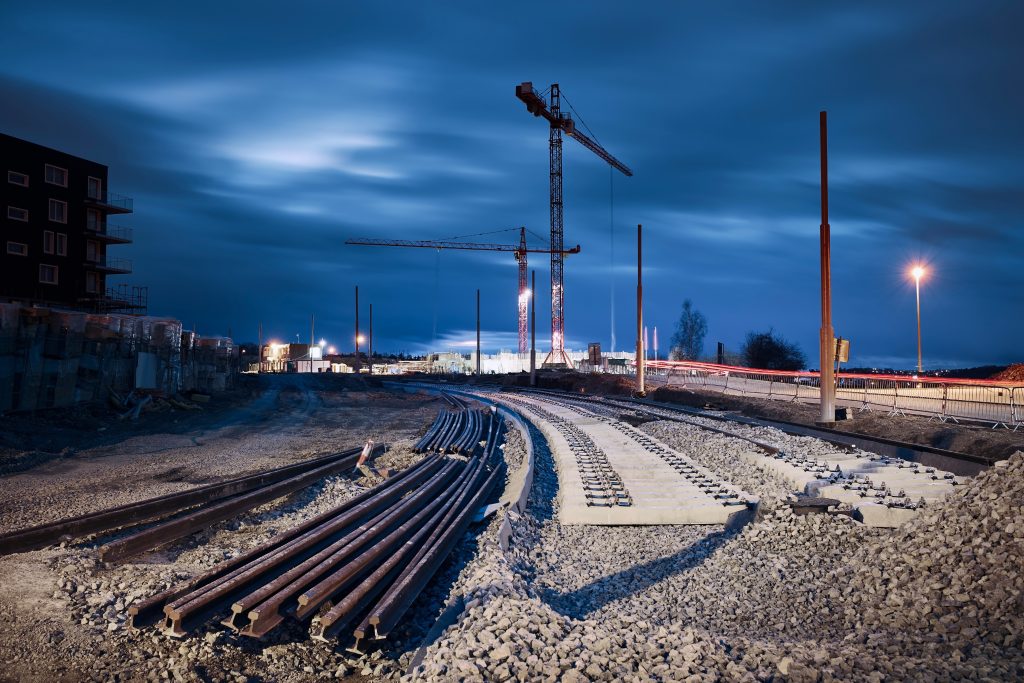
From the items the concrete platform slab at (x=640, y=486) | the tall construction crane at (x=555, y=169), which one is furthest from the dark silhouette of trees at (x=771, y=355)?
the concrete platform slab at (x=640, y=486)

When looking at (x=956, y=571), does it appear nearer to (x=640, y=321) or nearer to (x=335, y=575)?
(x=335, y=575)

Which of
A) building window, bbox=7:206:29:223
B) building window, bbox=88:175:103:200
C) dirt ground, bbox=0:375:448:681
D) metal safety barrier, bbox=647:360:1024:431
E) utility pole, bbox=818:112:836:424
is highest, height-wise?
building window, bbox=88:175:103:200

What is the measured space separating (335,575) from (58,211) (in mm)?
61751

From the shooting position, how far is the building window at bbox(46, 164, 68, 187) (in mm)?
55625

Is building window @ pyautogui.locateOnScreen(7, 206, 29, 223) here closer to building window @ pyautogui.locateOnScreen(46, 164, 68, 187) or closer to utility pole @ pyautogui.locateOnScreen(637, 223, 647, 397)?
building window @ pyautogui.locateOnScreen(46, 164, 68, 187)

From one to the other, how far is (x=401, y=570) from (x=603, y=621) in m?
2.62

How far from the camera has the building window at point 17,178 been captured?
5233 cm

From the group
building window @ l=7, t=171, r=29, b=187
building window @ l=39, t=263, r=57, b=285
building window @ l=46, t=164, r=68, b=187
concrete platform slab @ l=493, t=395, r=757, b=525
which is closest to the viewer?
concrete platform slab @ l=493, t=395, r=757, b=525

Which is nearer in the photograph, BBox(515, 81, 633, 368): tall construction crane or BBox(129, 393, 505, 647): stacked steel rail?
BBox(129, 393, 505, 647): stacked steel rail

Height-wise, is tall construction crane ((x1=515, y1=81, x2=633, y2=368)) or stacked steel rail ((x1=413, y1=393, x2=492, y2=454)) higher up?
tall construction crane ((x1=515, y1=81, x2=633, y2=368))

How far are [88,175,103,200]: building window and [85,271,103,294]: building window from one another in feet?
21.1

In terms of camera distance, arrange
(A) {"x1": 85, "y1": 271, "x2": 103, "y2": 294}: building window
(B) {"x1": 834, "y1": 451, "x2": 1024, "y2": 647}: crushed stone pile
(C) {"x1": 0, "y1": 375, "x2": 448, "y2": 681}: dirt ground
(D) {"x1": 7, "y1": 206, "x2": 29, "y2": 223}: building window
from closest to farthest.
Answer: (B) {"x1": 834, "y1": 451, "x2": 1024, "y2": 647}: crushed stone pile
(C) {"x1": 0, "y1": 375, "x2": 448, "y2": 681}: dirt ground
(D) {"x1": 7, "y1": 206, "x2": 29, "y2": 223}: building window
(A) {"x1": 85, "y1": 271, "x2": 103, "y2": 294}: building window

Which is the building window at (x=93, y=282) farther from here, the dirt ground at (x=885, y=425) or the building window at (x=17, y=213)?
the dirt ground at (x=885, y=425)

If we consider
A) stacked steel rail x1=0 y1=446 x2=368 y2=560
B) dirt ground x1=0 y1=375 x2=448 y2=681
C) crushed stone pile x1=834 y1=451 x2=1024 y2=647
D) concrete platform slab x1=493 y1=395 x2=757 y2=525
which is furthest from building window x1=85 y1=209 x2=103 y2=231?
crushed stone pile x1=834 y1=451 x2=1024 y2=647
